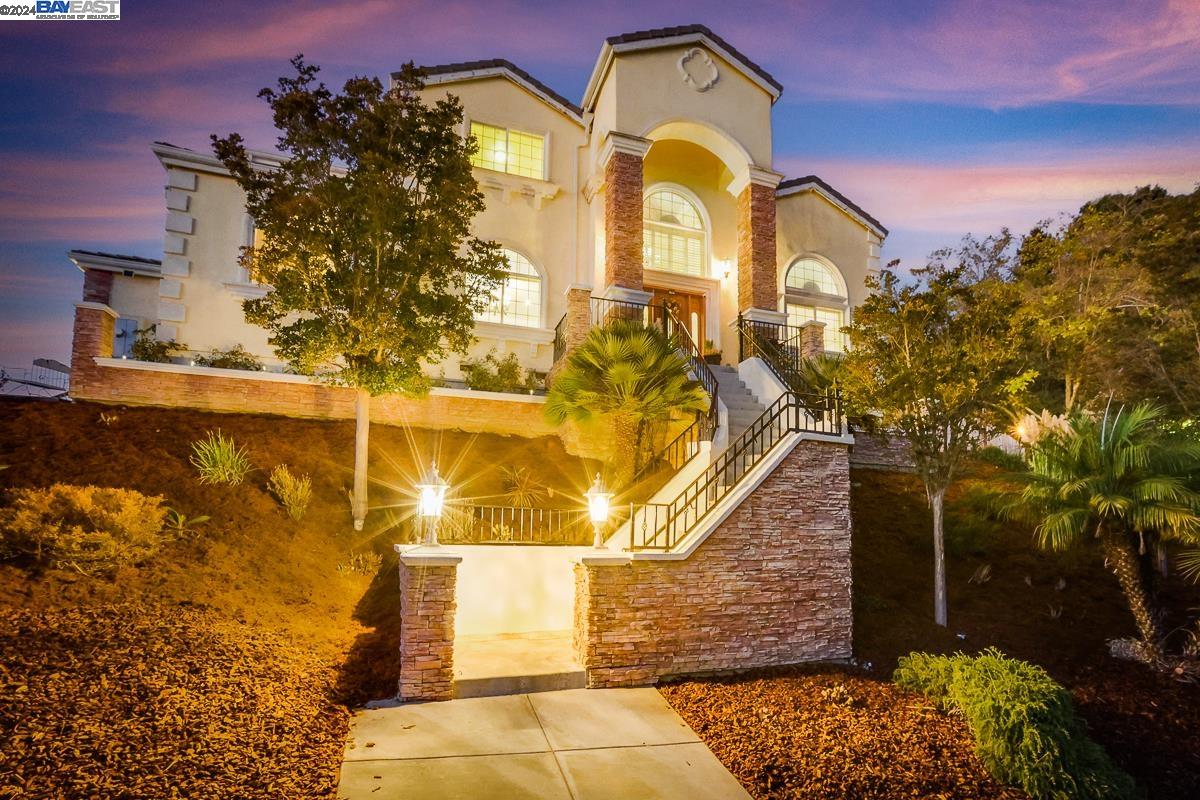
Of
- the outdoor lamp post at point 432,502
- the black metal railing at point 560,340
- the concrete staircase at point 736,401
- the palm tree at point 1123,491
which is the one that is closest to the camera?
the outdoor lamp post at point 432,502

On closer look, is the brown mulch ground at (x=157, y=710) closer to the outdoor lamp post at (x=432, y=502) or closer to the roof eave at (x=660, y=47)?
the outdoor lamp post at (x=432, y=502)

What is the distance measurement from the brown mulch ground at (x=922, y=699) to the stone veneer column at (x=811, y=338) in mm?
4163

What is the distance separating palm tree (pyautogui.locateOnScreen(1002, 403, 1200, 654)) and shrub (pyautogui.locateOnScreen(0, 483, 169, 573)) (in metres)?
10.8

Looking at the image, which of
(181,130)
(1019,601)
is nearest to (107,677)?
(1019,601)

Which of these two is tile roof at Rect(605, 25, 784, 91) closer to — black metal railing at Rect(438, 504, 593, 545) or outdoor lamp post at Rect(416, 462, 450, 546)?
black metal railing at Rect(438, 504, 593, 545)

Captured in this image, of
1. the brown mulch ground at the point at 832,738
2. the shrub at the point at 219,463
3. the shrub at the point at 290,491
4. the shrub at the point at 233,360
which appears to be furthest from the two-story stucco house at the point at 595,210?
the brown mulch ground at the point at 832,738

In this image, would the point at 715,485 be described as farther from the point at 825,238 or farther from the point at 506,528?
the point at 825,238

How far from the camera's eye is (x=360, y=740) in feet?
16.4

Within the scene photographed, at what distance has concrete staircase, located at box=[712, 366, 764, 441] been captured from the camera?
11258 millimetres

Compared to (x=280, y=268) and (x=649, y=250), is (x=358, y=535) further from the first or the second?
(x=649, y=250)

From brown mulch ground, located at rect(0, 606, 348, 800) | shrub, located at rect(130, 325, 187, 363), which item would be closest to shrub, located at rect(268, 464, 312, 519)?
brown mulch ground, located at rect(0, 606, 348, 800)

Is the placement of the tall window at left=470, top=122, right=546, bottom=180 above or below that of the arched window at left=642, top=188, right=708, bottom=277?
above

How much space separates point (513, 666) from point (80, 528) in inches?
186

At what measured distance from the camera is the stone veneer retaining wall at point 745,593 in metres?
6.79
